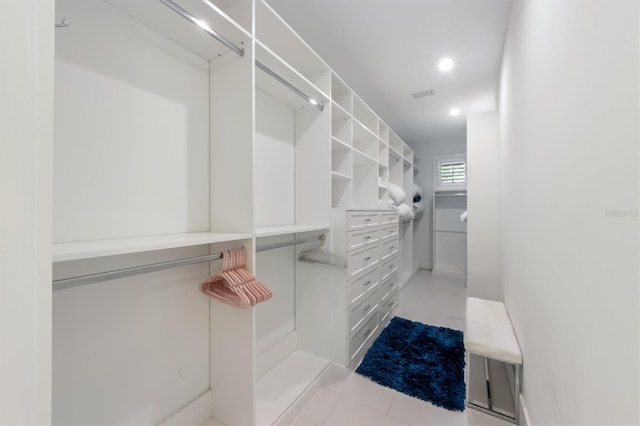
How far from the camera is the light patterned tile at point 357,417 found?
1559 millimetres

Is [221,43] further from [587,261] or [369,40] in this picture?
[587,261]

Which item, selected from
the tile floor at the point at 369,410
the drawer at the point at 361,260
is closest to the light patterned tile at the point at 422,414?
the tile floor at the point at 369,410

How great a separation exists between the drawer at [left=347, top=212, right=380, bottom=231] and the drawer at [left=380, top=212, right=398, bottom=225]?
5.4 inches

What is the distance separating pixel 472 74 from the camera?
2.65 meters

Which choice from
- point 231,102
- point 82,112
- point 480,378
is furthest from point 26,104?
point 480,378

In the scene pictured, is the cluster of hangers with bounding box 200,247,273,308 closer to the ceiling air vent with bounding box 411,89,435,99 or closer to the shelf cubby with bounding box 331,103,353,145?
the shelf cubby with bounding box 331,103,353,145

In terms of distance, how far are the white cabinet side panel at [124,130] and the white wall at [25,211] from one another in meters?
0.65

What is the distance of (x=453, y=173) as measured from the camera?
16.7 feet

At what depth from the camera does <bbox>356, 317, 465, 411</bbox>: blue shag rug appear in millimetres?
1812

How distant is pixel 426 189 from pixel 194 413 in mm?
5213

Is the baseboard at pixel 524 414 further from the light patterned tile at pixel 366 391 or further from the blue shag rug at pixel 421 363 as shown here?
the light patterned tile at pixel 366 391

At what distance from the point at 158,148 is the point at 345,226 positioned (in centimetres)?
131

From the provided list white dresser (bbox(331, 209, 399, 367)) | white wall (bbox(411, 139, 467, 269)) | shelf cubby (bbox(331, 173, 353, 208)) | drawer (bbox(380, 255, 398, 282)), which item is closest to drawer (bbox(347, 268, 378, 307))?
white dresser (bbox(331, 209, 399, 367))

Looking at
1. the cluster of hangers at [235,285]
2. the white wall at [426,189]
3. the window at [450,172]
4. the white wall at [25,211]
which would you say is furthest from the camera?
the white wall at [426,189]
